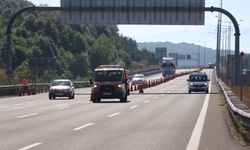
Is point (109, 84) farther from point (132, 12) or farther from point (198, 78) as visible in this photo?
point (132, 12)

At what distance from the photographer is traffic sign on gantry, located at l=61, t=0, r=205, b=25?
63.9 metres

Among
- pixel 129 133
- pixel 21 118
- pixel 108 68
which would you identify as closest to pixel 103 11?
pixel 108 68

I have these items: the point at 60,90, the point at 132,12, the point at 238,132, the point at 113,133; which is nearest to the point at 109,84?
the point at 60,90

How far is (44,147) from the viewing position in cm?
1487

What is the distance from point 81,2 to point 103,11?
2213 millimetres

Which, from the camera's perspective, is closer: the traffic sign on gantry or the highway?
the highway

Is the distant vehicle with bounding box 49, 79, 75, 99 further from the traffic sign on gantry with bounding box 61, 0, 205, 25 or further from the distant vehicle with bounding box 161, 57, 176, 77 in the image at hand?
the distant vehicle with bounding box 161, 57, 176, 77

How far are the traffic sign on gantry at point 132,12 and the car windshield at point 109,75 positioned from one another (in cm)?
2144

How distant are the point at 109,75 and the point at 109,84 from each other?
3.55ft

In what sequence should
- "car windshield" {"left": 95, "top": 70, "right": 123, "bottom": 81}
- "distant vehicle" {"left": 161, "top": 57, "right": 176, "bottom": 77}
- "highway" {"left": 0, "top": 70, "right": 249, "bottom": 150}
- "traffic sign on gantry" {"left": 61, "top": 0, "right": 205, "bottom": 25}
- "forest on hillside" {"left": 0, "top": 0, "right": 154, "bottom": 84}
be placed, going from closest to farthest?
"highway" {"left": 0, "top": 70, "right": 249, "bottom": 150}
"car windshield" {"left": 95, "top": 70, "right": 123, "bottom": 81}
"traffic sign on gantry" {"left": 61, "top": 0, "right": 205, "bottom": 25}
"forest on hillside" {"left": 0, "top": 0, "right": 154, "bottom": 84}
"distant vehicle" {"left": 161, "top": 57, "right": 176, "bottom": 77}

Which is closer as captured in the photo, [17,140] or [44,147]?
[44,147]

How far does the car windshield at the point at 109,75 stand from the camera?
141 feet

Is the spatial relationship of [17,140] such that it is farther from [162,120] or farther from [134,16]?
[134,16]

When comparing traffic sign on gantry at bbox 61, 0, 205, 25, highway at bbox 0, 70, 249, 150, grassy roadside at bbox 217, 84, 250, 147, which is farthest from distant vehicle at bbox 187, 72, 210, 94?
grassy roadside at bbox 217, 84, 250, 147
